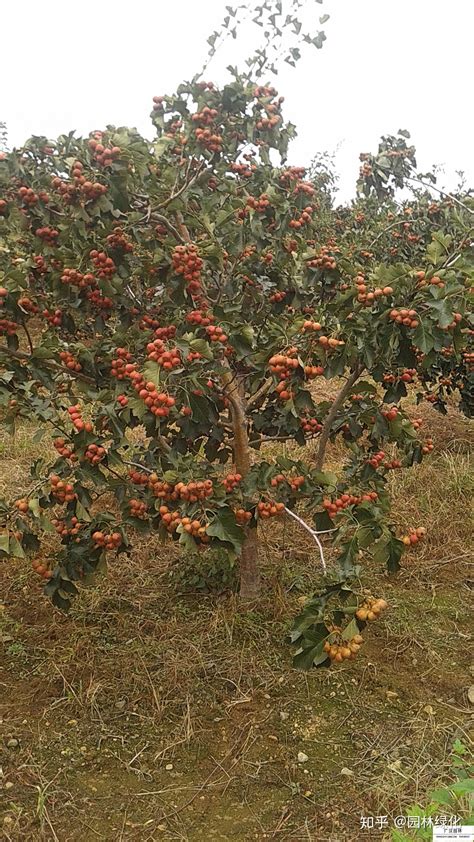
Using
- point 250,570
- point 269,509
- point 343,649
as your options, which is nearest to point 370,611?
point 343,649

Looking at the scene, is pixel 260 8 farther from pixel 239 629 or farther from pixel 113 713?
pixel 113 713

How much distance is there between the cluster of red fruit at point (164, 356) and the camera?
85.0 inches

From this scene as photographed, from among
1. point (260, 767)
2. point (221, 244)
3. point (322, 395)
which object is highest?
point (221, 244)

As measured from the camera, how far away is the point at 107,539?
250 centimetres

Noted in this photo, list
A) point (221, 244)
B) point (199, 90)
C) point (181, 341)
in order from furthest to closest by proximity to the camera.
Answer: point (221, 244) < point (199, 90) < point (181, 341)

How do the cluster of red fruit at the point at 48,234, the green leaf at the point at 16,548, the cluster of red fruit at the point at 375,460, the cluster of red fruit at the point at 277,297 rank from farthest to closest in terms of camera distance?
the cluster of red fruit at the point at 277,297, the cluster of red fruit at the point at 375,460, the cluster of red fruit at the point at 48,234, the green leaf at the point at 16,548

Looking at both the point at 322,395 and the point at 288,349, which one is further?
the point at 322,395

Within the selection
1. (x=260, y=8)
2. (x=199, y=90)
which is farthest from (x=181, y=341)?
(x=260, y=8)

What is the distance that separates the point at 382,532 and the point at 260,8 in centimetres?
209

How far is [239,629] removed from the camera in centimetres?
302

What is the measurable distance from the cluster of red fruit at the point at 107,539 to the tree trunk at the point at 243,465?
0.61m

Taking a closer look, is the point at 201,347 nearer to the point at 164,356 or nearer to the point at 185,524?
the point at 164,356

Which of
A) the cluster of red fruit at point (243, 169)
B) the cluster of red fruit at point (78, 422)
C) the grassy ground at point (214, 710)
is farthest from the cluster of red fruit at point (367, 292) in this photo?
the grassy ground at point (214, 710)

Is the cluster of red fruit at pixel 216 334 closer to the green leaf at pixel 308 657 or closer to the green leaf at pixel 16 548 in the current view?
the green leaf at pixel 16 548
